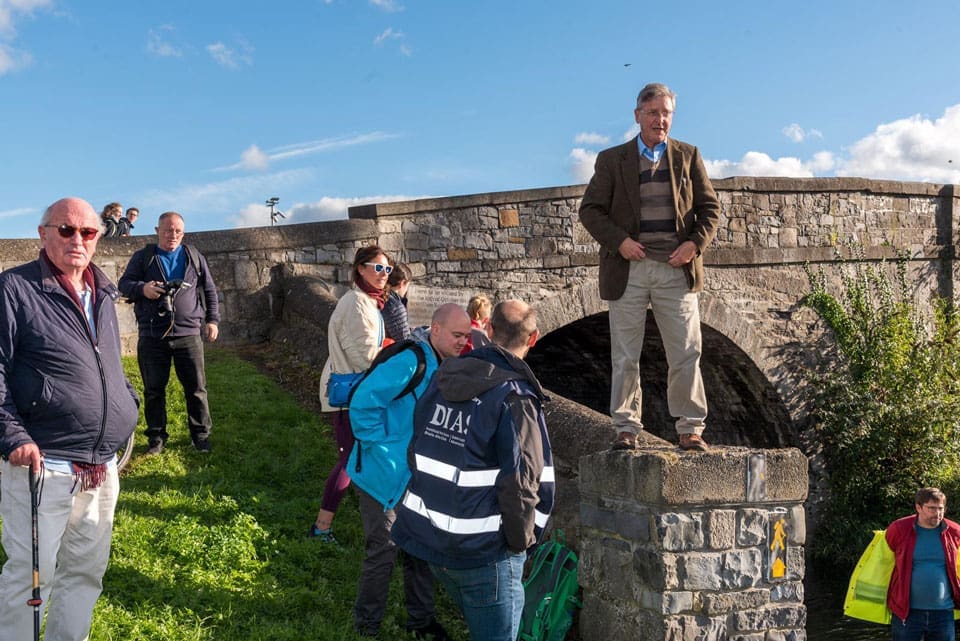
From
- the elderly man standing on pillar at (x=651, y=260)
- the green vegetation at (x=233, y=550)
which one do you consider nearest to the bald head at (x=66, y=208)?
the green vegetation at (x=233, y=550)

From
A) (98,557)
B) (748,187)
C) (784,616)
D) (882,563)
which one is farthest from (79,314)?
(748,187)

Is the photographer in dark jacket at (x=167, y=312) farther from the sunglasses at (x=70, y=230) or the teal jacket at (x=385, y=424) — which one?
the sunglasses at (x=70, y=230)

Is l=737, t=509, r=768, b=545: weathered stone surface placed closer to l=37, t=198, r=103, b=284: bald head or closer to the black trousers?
l=37, t=198, r=103, b=284: bald head

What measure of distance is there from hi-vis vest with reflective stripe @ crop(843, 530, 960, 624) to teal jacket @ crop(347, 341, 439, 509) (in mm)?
3790

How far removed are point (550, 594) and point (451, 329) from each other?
1.78m

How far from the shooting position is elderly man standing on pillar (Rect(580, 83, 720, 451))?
14.1 feet

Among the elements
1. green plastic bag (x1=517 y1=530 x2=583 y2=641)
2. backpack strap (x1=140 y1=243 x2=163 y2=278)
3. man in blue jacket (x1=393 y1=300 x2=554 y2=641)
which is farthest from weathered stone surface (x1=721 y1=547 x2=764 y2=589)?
backpack strap (x1=140 y1=243 x2=163 y2=278)

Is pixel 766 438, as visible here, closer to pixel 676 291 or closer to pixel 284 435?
pixel 284 435

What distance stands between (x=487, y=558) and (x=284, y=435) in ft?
13.7

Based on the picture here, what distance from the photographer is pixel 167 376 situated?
20.2 ft

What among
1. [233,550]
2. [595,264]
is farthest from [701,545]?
[595,264]

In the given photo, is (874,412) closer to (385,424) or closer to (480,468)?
(385,424)

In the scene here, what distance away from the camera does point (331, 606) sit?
4.43 meters

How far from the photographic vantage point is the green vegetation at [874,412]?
1229 centimetres
